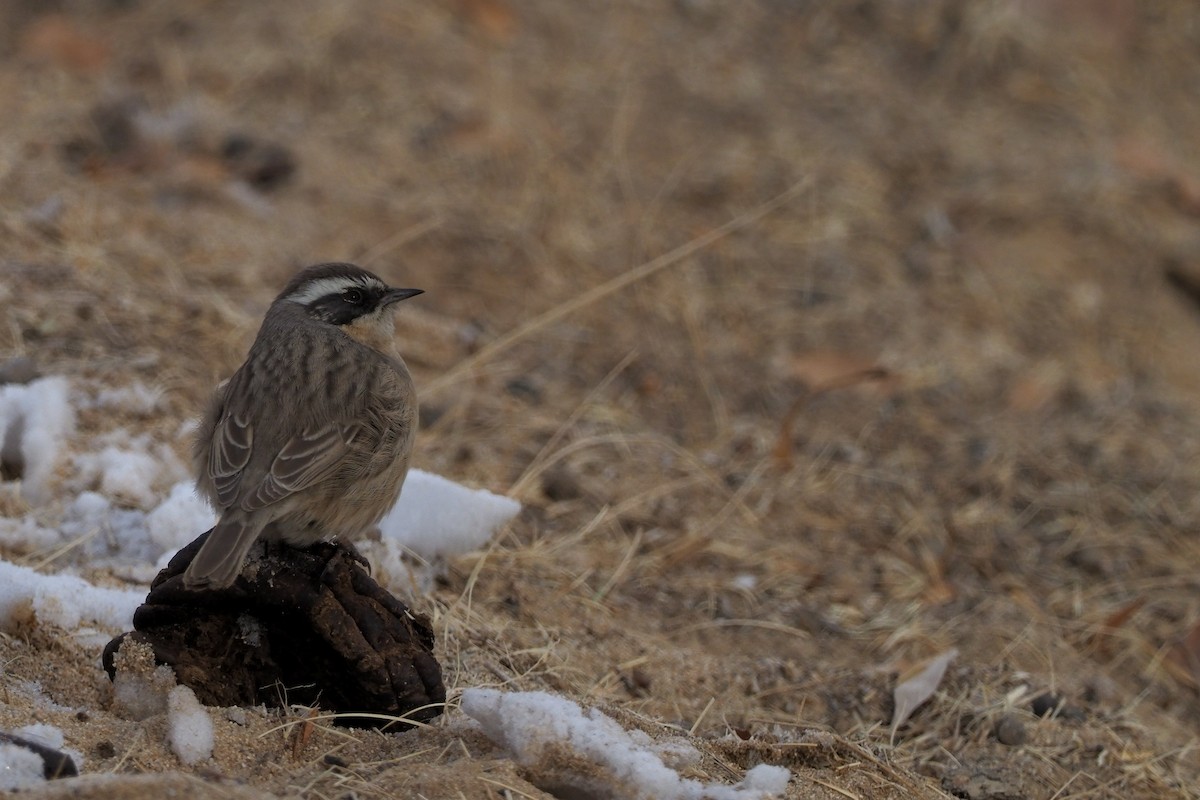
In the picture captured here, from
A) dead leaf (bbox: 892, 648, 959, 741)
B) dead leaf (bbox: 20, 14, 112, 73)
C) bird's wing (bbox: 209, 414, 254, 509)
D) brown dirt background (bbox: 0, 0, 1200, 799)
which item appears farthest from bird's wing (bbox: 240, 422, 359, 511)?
dead leaf (bbox: 20, 14, 112, 73)

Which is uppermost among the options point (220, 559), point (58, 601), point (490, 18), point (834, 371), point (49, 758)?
point (490, 18)

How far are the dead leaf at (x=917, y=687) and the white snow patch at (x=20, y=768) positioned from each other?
302 centimetres

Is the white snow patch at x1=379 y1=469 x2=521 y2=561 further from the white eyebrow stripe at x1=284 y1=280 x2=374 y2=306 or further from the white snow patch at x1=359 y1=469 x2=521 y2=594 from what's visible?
the white eyebrow stripe at x1=284 y1=280 x2=374 y2=306

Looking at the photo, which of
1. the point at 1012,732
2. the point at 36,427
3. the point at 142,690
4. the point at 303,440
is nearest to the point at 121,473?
the point at 36,427

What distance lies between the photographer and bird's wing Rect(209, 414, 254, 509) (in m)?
4.67

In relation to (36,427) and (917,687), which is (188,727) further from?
(917,687)

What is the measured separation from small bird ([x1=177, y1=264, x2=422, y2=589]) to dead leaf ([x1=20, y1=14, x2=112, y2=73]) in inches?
221

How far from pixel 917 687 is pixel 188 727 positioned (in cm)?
285

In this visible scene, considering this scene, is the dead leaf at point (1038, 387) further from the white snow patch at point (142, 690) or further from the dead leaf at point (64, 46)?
the dead leaf at point (64, 46)

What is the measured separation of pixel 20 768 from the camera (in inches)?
147

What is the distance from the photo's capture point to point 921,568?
7.19m

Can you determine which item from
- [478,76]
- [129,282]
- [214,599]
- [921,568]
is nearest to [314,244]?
[129,282]

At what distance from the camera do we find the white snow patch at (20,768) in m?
3.69

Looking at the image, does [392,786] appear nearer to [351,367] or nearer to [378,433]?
[378,433]
